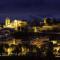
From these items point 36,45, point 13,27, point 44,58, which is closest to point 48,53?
point 44,58

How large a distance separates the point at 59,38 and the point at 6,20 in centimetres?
192

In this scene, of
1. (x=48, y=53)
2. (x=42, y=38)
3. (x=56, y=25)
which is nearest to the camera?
(x=48, y=53)

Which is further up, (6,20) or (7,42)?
(6,20)

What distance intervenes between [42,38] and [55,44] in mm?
488

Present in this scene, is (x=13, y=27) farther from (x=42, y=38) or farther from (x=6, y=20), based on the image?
(x=42, y=38)

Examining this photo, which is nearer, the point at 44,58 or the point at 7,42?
the point at 44,58

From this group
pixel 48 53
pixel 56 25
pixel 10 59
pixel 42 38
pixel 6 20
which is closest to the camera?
pixel 48 53

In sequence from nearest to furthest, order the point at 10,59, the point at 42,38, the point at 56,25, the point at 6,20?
the point at 10,59 → the point at 42,38 → the point at 56,25 → the point at 6,20

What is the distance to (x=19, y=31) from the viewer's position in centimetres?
868

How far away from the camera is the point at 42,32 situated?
8258mm

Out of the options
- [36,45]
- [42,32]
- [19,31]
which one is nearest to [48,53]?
A: [36,45]

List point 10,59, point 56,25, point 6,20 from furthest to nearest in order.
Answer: point 6,20 < point 56,25 < point 10,59

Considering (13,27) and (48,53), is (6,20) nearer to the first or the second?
(13,27)

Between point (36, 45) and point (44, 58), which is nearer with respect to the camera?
point (44, 58)
